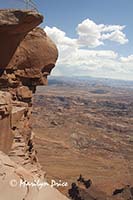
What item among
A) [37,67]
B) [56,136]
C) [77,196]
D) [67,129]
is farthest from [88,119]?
[37,67]

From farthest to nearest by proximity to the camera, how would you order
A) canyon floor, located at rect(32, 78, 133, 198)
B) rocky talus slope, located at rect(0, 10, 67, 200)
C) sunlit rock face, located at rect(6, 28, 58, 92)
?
canyon floor, located at rect(32, 78, 133, 198)
sunlit rock face, located at rect(6, 28, 58, 92)
rocky talus slope, located at rect(0, 10, 67, 200)

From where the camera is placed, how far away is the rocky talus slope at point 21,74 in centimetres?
1470

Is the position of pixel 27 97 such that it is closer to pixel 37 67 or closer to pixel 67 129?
pixel 37 67

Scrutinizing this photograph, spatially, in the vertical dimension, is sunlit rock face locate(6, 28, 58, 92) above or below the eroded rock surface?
above

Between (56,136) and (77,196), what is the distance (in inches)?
1682

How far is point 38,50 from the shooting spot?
699 inches

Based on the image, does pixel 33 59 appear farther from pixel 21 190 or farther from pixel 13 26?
pixel 21 190

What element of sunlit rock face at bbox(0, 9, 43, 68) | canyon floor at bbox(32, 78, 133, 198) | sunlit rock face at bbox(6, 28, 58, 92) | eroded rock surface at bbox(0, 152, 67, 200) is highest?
sunlit rock face at bbox(0, 9, 43, 68)

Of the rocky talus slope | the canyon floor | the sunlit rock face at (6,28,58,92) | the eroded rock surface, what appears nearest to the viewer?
the eroded rock surface

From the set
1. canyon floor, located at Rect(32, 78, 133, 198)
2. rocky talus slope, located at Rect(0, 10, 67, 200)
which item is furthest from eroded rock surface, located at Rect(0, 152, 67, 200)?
canyon floor, located at Rect(32, 78, 133, 198)

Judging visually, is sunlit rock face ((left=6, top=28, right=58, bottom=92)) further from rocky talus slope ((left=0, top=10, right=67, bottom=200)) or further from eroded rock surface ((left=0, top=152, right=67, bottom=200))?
eroded rock surface ((left=0, top=152, right=67, bottom=200))

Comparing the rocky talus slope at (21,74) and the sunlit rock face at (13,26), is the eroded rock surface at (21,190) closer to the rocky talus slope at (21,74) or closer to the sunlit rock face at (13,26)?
the rocky talus slope at (21,74)

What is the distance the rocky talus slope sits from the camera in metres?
14.7

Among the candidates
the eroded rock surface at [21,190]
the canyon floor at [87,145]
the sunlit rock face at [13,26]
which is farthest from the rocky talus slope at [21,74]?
the canyon floor at [87,145]
